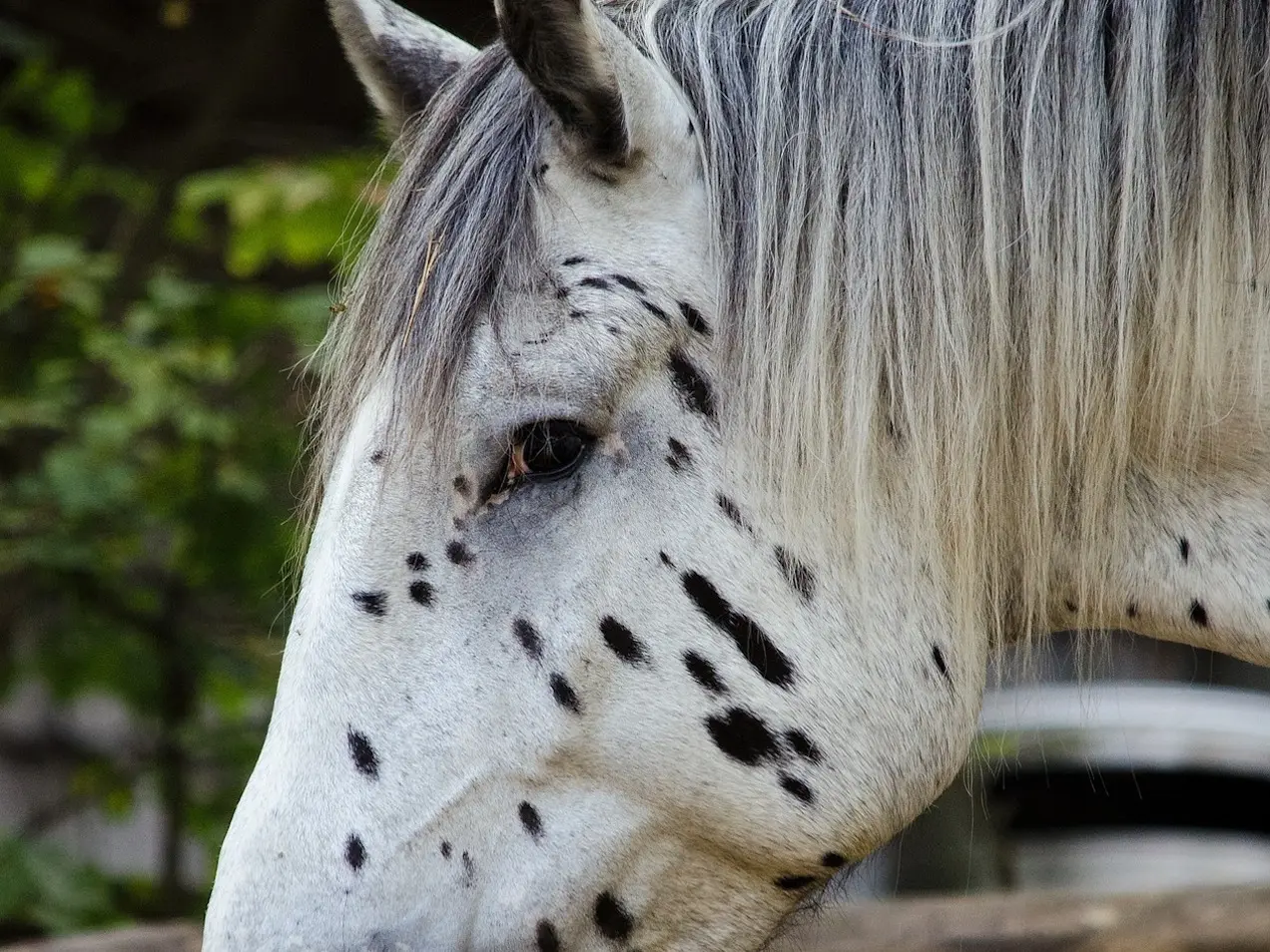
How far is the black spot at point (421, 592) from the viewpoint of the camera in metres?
1.24

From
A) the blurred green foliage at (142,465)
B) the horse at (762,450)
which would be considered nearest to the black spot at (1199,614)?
the horse at (762,450)

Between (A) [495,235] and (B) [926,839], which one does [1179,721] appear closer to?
(B) [926,839]

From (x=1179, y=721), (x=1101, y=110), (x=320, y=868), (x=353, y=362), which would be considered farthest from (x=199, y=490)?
(x=1179, y=721)

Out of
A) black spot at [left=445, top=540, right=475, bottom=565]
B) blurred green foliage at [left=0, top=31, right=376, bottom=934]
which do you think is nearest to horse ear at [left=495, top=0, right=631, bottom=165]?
black spot at [left=445, top=540, right=475, bottom=565]

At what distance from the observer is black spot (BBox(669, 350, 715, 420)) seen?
1.27 meters

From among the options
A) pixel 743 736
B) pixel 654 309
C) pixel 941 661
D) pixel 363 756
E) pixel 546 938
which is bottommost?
pixel 546 938

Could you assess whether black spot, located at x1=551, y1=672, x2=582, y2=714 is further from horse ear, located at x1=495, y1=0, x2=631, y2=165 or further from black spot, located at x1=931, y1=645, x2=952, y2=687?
horse ear, located at x1=495, y1=0, x2=631, y2=165

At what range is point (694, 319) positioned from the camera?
1279mm

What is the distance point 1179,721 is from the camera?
4.25m

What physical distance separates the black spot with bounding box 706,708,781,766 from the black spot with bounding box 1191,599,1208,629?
413 mm

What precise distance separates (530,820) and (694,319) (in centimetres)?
47

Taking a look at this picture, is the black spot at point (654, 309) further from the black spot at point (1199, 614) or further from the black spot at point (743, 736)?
the black spot at point (1199, 614)

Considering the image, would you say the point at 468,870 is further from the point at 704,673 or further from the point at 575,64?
the point at 575,64

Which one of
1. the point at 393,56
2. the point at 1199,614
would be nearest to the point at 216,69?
the point at 393,56
